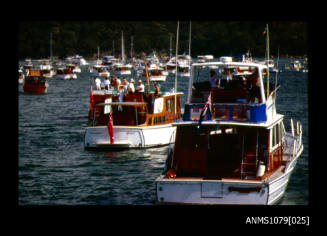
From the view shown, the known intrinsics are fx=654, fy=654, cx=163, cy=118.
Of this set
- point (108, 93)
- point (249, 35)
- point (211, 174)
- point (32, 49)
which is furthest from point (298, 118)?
point (32, 49)

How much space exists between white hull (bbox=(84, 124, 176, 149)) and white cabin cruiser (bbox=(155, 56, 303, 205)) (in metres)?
8.91

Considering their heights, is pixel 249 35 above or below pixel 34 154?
above

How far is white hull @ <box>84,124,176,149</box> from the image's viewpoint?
28.6m

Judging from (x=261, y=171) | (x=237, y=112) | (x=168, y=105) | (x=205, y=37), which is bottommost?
(x=261, y=171)

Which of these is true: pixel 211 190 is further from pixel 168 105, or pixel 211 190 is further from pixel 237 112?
pixel 168 105

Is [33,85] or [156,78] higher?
[156,78]

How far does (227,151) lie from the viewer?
63.0ft

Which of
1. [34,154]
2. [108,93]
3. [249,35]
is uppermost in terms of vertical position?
[249,35]

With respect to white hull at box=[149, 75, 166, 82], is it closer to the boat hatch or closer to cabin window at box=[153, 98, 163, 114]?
cabin window at box=[153, 98, 163, 114]

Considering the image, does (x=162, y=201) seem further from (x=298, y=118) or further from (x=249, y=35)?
(x=249, y=35)

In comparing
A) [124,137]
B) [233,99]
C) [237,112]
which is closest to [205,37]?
[124,137]

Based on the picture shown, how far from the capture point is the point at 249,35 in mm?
171875

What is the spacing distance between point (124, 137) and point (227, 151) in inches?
402
